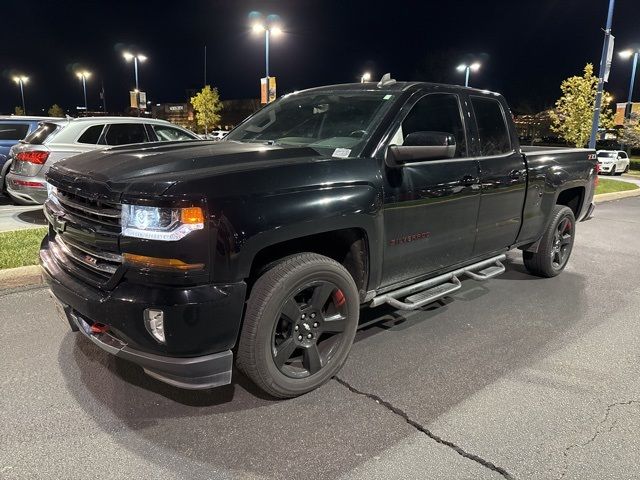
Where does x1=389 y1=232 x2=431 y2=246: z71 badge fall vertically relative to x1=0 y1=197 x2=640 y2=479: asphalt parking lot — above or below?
above

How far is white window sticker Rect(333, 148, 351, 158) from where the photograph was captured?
11.0ft

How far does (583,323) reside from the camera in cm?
454

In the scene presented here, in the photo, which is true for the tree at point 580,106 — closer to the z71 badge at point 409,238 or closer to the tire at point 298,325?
the z71 badge at point 409,238

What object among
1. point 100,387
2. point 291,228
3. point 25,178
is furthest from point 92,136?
point 291,228

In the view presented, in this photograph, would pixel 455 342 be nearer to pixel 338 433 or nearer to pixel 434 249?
pixel 434 249

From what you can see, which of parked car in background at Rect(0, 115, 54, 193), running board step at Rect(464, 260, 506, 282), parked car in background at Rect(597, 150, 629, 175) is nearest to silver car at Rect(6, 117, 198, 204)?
parked car in background at Rect(0, 115, 54, 193)

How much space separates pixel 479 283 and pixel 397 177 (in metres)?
2.68

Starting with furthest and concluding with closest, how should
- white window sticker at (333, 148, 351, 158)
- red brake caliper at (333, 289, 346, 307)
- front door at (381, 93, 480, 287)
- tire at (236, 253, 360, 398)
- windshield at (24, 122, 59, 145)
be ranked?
windshield at (24, 122, 59, 145)
front door at (381, 93, 480, 287)
white window sticker at (333, 148, 351, 158)
red brake caliper at (333, 289, 346, 307)
tire at (236, 253, 360, 398)

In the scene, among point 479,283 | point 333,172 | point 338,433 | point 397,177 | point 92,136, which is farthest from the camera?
point 92,136

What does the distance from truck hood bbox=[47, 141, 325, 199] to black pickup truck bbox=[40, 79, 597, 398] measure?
1cm

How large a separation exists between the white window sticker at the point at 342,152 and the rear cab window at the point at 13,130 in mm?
9820

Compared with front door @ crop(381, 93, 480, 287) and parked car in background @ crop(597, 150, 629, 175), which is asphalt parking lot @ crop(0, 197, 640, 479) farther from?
parked car in background @ crop(597, 150, 629, 175)

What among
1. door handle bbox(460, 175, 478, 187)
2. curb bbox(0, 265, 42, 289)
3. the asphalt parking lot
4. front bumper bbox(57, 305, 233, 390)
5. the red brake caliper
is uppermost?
door handle bbox(460, 175, 478, 187)

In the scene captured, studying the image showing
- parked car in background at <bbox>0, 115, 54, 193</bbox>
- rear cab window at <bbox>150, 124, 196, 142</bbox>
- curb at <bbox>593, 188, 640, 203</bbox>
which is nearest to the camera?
rear cab window at <bbox>150, 124, 196, 142</bbox>
